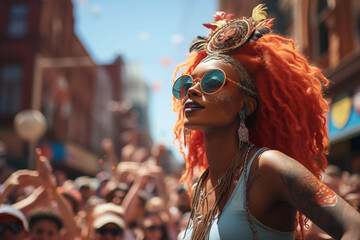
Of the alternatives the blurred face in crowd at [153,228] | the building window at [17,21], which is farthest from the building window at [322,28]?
the building window at [17,21]

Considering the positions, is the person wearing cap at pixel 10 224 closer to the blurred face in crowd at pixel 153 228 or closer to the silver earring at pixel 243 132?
the blurred face in crowd at pixel 153 228

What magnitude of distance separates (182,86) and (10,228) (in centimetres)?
206

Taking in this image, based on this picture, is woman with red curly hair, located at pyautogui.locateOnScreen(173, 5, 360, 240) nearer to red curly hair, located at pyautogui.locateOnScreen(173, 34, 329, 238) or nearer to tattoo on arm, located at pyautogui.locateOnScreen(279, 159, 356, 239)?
red curly hair, located at pyautogui.locateOnScreen(173, 34, 329, 238)

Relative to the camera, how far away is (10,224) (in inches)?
127

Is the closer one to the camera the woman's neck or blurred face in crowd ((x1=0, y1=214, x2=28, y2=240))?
the woman's neck

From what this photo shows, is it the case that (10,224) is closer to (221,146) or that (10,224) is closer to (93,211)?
(93,211)

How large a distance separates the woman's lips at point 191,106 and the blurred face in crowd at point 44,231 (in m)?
2.73

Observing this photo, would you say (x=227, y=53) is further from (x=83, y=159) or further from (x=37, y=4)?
(x=83, y=159)

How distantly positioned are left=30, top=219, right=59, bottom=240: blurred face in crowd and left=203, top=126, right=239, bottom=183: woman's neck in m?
2.67

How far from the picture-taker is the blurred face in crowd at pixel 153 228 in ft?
16.0

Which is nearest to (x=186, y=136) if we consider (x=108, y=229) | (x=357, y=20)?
(x=108, y=229)

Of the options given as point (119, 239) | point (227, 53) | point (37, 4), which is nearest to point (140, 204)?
point (119, 239)

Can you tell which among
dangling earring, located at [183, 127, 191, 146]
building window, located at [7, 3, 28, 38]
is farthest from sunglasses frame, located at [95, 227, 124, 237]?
building window, located at [7, 3, 28, 38]

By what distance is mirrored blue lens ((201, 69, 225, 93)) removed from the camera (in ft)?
6.16
